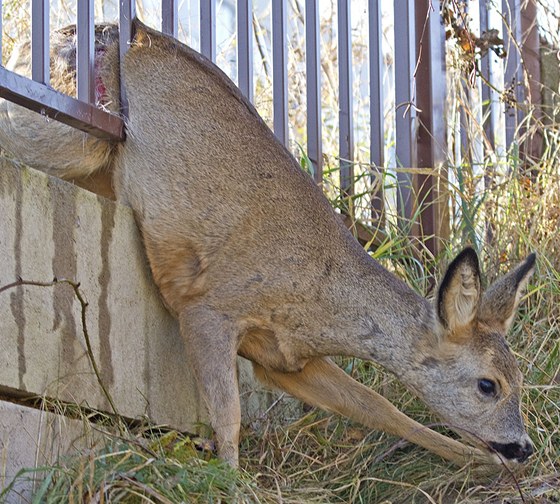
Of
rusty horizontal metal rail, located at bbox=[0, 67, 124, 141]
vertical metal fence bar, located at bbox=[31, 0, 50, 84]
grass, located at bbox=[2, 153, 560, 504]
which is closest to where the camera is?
grass, located at bbox=[2, 153, 560, 504]

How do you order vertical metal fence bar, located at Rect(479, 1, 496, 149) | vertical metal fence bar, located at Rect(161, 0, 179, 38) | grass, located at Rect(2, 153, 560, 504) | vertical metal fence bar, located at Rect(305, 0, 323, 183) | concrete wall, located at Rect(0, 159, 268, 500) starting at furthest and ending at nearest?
vertical metal fence bar, located at Rect(479, 1, 496, 149) → vertical metal fence bar, located at Rect(305, 0, 323, 183) → vertical metal fence bar, located at Rect(161, 0, 179, 38) → concrete wall, located at Rect(0, 159, 268, 500) → grass, located at Rect(2, 153, 560, 504)

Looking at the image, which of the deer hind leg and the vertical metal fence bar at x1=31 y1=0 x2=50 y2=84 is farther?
the deer hind leg

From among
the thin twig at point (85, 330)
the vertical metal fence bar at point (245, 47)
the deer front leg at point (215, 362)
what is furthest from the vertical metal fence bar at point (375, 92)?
the thin twig at point (85, 330)

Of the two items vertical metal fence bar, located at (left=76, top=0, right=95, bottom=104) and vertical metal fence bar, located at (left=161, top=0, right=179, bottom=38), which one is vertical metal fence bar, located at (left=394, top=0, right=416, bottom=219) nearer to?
vertical metal fence bar, located at (left=161, top=0, right=179, bottom=38)

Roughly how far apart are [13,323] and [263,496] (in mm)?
1121

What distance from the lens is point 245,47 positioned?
21.0 feet

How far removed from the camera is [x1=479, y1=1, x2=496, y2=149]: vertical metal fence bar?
8.13 m

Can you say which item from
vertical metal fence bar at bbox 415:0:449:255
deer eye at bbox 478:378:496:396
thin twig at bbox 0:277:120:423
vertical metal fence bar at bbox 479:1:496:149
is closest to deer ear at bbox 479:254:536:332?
deer eye at bbox 478:378:496:396

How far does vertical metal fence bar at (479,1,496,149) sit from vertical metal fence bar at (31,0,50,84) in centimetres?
365

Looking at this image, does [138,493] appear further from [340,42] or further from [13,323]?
[340,42]

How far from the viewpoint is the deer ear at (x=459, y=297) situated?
5.28 m

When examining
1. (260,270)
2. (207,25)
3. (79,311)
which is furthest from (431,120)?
(79,311)

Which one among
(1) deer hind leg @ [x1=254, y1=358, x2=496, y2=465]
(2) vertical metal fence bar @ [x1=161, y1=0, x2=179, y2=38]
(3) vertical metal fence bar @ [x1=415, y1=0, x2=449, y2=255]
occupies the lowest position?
(1) deer hind leg @ [x1=254, y1=358, x2=496, y2=465]

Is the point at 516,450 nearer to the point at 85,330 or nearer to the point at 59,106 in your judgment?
the point at 85,330
